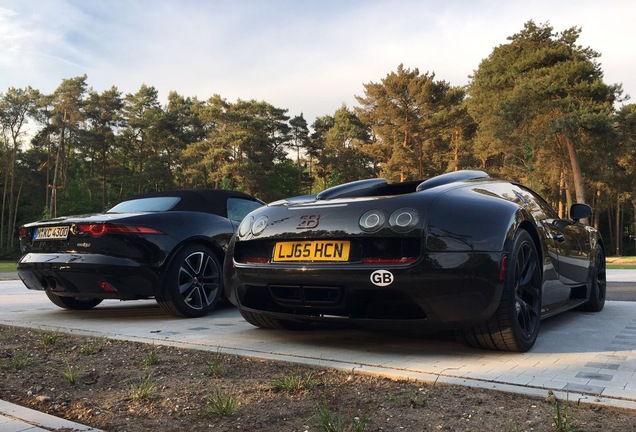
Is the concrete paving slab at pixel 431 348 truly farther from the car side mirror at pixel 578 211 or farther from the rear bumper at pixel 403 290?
the car side mirror at pixel 578 211

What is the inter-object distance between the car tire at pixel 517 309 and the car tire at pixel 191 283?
2616mm

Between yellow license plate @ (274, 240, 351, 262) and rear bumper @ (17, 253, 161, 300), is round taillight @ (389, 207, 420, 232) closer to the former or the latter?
yellow license plate @ (274, 240, 351, 262)

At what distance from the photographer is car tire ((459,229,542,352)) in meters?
3.16

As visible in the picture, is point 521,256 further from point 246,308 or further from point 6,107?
point 6,107

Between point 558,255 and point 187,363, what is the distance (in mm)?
2806

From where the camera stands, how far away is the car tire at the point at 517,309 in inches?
124

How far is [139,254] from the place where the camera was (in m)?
4.74

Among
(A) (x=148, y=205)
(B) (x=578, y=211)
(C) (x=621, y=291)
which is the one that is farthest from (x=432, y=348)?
(C) (x=621, y=291)

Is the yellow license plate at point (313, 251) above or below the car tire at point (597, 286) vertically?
above

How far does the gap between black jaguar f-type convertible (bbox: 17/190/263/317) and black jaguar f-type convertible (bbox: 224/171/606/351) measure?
1.22 meters

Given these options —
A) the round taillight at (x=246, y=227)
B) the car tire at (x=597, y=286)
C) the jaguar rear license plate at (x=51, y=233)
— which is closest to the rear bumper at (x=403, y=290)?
the round taillight at (x=246, y=227)

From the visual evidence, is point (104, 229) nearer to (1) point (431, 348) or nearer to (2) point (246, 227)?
(2) point (246, 227)

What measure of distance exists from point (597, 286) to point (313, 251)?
3.50 meters

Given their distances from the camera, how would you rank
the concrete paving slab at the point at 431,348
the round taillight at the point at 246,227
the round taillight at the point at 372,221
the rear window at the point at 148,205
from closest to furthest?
the concrete paving slab at the point at 431,348 < the round taillight at the point at 372,221 < the round taillight at the point at 246,227 < the rear window at the point at 148,205
